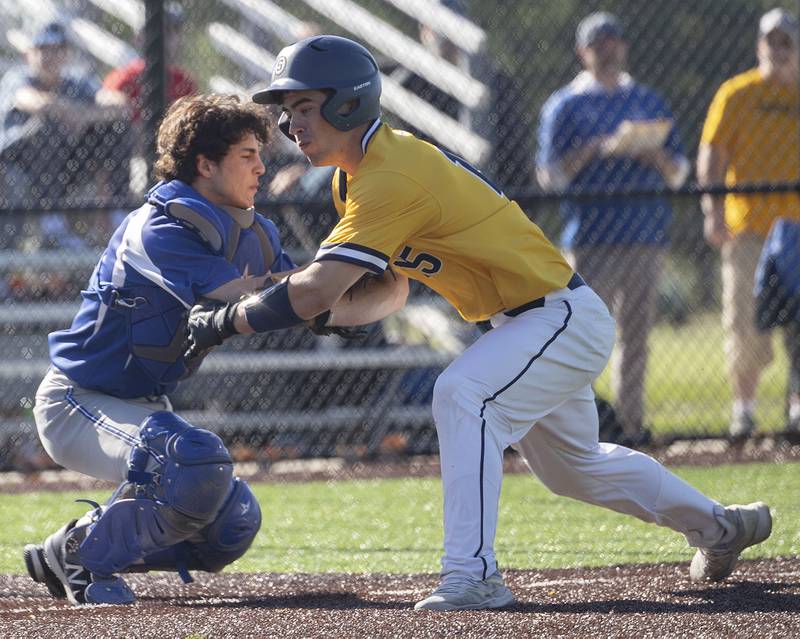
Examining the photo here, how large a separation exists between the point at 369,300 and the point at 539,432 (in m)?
0.65

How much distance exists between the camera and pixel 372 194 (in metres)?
3.71

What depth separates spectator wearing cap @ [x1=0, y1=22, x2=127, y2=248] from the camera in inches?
299

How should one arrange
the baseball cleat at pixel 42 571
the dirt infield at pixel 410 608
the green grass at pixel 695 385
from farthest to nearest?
1. the green grass at pixel 695 385
2. the baseball cleat at pixel 42 571
3. the dirt infield at pixel 410 608

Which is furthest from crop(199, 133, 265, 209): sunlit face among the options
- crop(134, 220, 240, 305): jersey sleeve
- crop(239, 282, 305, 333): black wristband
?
crop(239, 282, 305, 333): black wristband

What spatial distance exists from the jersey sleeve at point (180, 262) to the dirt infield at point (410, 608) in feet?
3.02

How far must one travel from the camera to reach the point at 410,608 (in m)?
3.80

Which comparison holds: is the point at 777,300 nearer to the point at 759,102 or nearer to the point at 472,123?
the point at 759,102

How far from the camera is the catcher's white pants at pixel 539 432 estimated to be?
3695 millimetres

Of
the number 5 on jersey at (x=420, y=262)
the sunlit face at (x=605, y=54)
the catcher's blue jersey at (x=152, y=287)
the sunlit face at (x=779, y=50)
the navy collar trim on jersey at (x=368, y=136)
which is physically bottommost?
the catcher's blue jersey at (x=152, y=287)

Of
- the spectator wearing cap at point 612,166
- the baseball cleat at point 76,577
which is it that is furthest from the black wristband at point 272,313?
the spectator wearing cap at point 612,166

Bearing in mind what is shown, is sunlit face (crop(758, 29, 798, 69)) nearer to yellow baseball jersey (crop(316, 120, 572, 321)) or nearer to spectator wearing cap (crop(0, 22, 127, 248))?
spectator wearing cap (crop(0, 22, 127, 248))

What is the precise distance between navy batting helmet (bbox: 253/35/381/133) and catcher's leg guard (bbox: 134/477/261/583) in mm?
1234

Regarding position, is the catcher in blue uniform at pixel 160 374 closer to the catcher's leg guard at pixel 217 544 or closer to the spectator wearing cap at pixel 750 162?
the catcher's leg guard at pixel 217 544

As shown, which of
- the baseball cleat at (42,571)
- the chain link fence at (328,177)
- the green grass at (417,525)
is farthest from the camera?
the chain link fence at (328,177)
